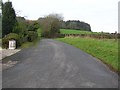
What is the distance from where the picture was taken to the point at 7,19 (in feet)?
120

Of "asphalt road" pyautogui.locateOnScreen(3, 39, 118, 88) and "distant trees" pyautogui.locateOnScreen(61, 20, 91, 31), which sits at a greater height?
"distant trees" pyautogui.locateOnScreen(61, 20, 91, 31)

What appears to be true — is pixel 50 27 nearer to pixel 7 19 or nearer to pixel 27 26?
pixel 27 26

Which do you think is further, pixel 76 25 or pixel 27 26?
pixel 76 25

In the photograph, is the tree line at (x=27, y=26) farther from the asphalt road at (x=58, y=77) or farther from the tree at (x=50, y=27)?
the asphalt road at (x=58, y=77)

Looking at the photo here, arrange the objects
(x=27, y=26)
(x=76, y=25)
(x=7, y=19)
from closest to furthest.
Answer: (x=7, y=19), (x=27, y=26), (x=76, y=25)

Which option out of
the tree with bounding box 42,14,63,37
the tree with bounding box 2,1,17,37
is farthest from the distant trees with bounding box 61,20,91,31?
the tree with bounding box 2,1,17,37

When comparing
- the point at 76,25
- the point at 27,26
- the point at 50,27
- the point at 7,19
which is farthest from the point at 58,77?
the point at 76,25

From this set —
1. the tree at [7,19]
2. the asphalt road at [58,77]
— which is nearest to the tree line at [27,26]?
the tree at [7,19]

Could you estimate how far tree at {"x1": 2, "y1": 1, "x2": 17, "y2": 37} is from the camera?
36.6 meters

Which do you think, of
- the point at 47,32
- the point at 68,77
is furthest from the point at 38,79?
the point at 47,32

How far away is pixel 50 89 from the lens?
10.2 m

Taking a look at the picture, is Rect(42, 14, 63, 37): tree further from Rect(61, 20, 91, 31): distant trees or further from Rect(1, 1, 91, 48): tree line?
Rect(61, 20, 91, 31): distant trees

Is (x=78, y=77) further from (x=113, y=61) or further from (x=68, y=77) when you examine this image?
(x=113, y=61)

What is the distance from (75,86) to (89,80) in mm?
1494
